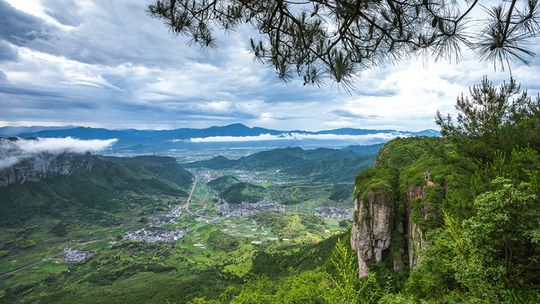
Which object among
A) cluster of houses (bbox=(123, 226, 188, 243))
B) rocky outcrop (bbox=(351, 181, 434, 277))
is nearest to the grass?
cluster of houses (bbox=(123, 226, 188, 243))

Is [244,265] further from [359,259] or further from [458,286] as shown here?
[458,286]

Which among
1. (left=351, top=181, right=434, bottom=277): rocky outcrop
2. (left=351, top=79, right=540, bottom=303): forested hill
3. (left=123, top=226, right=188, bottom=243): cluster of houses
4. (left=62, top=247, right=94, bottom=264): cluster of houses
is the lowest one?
(left=62, top=247, right=94, bottom=264): cluster of houses

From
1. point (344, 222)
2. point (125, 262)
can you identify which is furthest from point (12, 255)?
point (344, 222)

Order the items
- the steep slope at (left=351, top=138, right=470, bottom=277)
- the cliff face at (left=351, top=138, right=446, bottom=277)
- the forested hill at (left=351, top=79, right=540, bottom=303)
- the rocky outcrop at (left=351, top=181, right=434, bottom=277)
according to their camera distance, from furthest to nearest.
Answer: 1. the rocky outcrop at (left=351, top=181, right=434, bottom=277)
2. the cliff face at (left=351, top=138, right=446, bottom=277)
3. the steep slope at (left=351, top=138, right=470, bottom=277)
4. the forested hill at (left=351, top=79, right=540, bottom=303)

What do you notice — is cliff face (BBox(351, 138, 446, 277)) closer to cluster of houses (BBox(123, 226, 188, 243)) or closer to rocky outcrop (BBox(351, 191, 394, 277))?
rocky outcrop (BBox(351, 191, 394, 277))

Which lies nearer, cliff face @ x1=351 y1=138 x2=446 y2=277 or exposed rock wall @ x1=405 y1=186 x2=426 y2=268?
exposed rock wall @ x1=405 y1=186 x2=426 y2=268

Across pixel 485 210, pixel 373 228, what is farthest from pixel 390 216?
pixel 485 210
